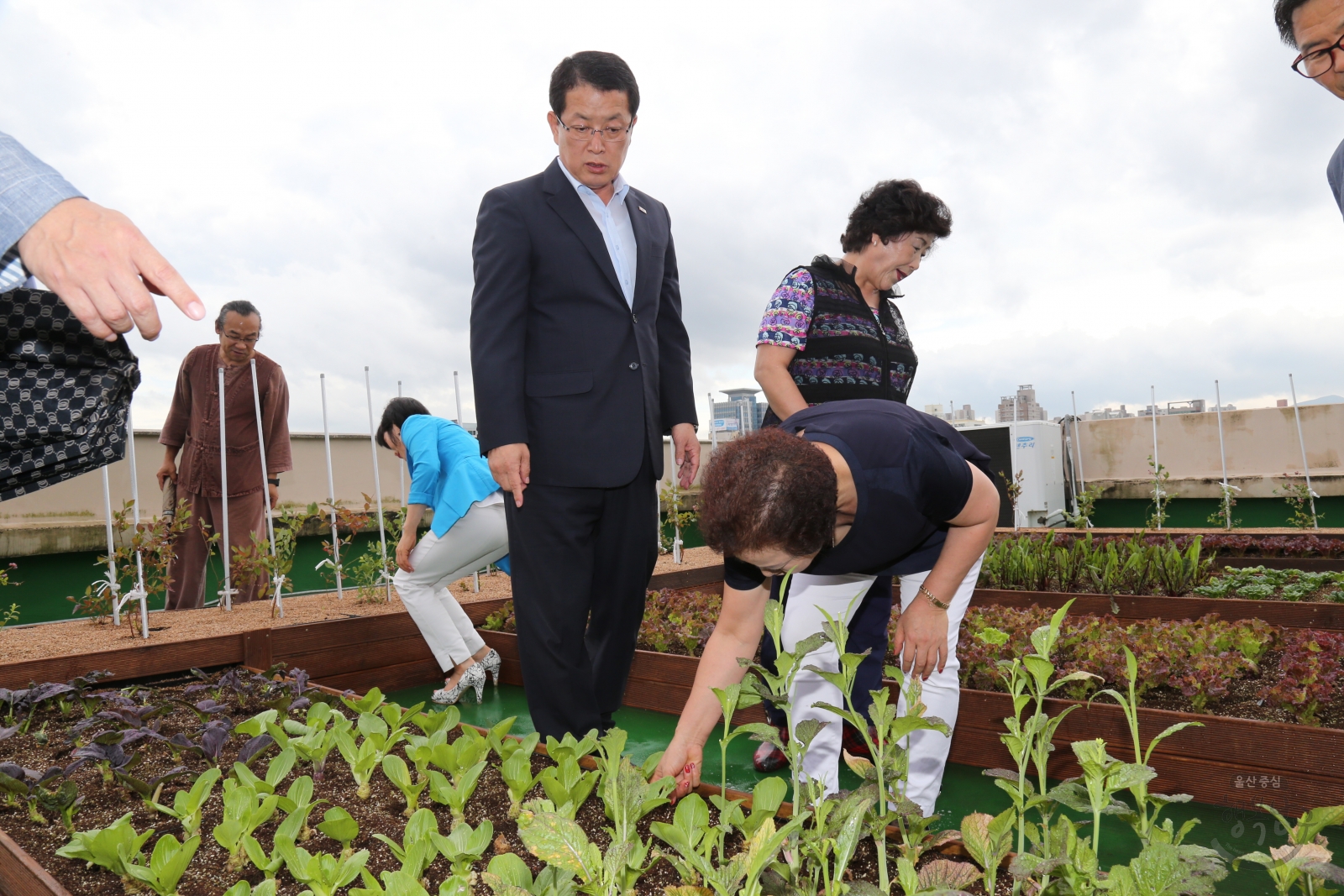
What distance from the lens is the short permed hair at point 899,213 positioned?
2.41m

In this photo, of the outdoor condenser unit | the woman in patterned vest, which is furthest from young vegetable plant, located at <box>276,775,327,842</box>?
the outdoor condenser unit

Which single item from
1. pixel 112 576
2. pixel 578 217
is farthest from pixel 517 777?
pixel 112 576

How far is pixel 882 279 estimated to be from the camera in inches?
99.3

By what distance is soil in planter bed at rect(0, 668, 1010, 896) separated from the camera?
1473 millimetres

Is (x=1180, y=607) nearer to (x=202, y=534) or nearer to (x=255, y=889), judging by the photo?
(x=255, y=889)

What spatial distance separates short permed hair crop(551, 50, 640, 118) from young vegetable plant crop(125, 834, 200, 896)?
1.79m

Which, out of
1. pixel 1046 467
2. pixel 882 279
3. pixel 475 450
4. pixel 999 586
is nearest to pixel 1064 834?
pixel 882 279

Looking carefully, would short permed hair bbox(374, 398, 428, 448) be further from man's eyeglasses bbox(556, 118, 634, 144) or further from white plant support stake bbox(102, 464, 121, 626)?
man's eyeglasses bbox(556, 118, 634, 144)

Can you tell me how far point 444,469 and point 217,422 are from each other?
5.73ft

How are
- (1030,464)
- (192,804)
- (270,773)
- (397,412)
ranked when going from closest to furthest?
(192,804)
(270,773)
(397,412)
(1030,464)

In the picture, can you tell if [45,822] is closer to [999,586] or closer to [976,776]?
[976,776]

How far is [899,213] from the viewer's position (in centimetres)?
242

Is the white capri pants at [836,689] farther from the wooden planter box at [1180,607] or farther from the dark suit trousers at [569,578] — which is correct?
the wooden planter box at [1180,607]

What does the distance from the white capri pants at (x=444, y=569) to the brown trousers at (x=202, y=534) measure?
5.69ft
